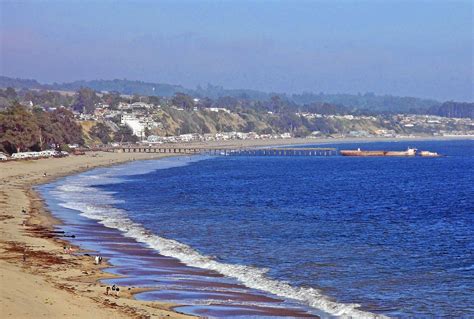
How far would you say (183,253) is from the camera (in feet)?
124

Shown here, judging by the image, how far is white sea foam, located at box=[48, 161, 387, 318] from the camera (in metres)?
27.0

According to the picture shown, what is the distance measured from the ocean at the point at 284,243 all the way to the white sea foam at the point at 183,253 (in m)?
0.06

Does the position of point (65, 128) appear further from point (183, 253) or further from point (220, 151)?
point (183, 253)

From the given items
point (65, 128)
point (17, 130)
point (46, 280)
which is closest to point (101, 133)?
point (65, 128)

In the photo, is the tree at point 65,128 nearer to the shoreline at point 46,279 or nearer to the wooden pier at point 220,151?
the wooden pier at point 220,151

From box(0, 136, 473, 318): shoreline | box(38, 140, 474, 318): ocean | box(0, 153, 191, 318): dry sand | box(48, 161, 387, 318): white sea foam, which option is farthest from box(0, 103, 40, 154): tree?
box(0, 153, 191, 318): dry sand

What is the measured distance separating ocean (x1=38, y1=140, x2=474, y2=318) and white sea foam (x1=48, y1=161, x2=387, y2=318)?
0.06m

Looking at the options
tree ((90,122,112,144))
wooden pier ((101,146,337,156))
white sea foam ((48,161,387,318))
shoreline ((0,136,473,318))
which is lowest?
wooden pier ((101,146,337,156))

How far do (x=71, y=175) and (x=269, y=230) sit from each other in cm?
5451

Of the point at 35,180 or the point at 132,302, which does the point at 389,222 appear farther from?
the point at 35,180

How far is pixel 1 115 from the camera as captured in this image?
11931 centimetres

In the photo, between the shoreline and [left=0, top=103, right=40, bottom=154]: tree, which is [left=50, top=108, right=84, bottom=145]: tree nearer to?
[left=0, top=103, right=40, bottom=154]: tree

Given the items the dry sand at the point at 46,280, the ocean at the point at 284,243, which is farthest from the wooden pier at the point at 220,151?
the dry sand at the point at 46,280

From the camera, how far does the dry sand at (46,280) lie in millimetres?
23562
